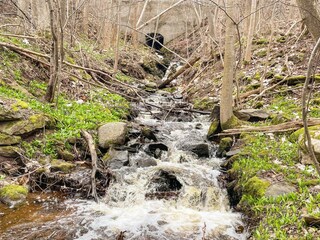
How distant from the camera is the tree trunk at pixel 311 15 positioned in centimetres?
632

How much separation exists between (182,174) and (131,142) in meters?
2.04

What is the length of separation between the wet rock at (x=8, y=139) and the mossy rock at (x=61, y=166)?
0.89 meters

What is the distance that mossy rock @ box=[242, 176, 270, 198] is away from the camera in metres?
5.17

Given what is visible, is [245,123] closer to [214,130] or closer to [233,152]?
[214,130]

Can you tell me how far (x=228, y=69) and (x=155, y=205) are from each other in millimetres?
4388

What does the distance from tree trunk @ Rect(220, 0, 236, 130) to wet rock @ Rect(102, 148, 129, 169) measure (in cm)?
299

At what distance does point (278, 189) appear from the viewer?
5.07 metres

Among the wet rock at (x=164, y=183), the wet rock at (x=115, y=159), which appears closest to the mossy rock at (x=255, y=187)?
the wet rock at (x=164, y=183)

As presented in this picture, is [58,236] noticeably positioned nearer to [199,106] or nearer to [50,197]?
[50,197]

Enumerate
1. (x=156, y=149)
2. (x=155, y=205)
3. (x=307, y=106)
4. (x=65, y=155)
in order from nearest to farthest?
(x=307, y=106) < (x=155, y=205) < (x=65, y=155) < (x=156, y=149)

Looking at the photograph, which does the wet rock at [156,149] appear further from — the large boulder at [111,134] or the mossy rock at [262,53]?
the mossy rock at [262,53]

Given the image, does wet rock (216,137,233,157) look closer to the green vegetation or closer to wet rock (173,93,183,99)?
the green vegetation

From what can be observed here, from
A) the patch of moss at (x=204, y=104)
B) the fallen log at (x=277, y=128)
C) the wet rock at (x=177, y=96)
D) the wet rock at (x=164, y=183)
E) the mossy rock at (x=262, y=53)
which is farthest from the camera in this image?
the wet rock at (x=177, y=96)

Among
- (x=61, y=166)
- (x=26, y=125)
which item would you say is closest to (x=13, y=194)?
(x=61, y=166)
